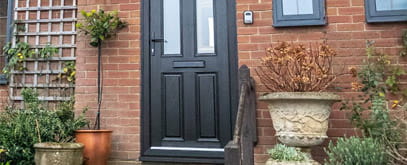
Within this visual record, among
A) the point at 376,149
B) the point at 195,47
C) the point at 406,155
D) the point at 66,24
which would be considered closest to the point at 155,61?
the point at 195,47

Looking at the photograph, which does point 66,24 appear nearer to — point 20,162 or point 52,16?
point 52,16

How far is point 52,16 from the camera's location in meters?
3.77

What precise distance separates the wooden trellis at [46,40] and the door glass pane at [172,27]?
1.10 m

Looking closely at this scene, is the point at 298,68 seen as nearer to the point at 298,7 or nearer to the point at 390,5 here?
the point at 298,7

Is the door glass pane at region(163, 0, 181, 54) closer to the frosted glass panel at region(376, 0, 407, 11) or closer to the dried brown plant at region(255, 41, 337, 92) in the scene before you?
the dried brown plant at region(255, 41, 337, 92)

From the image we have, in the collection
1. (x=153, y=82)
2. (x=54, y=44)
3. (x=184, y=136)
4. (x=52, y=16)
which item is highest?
(x=52, y=16)

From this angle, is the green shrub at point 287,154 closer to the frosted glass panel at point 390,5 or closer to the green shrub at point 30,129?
the frosted glass panel at point 390,5

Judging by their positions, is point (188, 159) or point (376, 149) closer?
point (376, 149)

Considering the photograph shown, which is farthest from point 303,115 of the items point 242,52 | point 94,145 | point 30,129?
point 30,129

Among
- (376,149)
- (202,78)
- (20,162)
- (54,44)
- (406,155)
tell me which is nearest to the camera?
(376,149)

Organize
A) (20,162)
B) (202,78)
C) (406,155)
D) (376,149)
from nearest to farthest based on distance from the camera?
1. (376,149)
2. (406,155)
3. (20,162)
4. (202,78)

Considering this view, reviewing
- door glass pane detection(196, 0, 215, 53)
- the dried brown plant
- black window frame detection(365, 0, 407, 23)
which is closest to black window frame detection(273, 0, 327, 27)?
the dried brown plant

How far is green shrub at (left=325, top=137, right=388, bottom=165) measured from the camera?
2.09 metres

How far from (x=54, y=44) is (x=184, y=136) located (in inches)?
71.7
